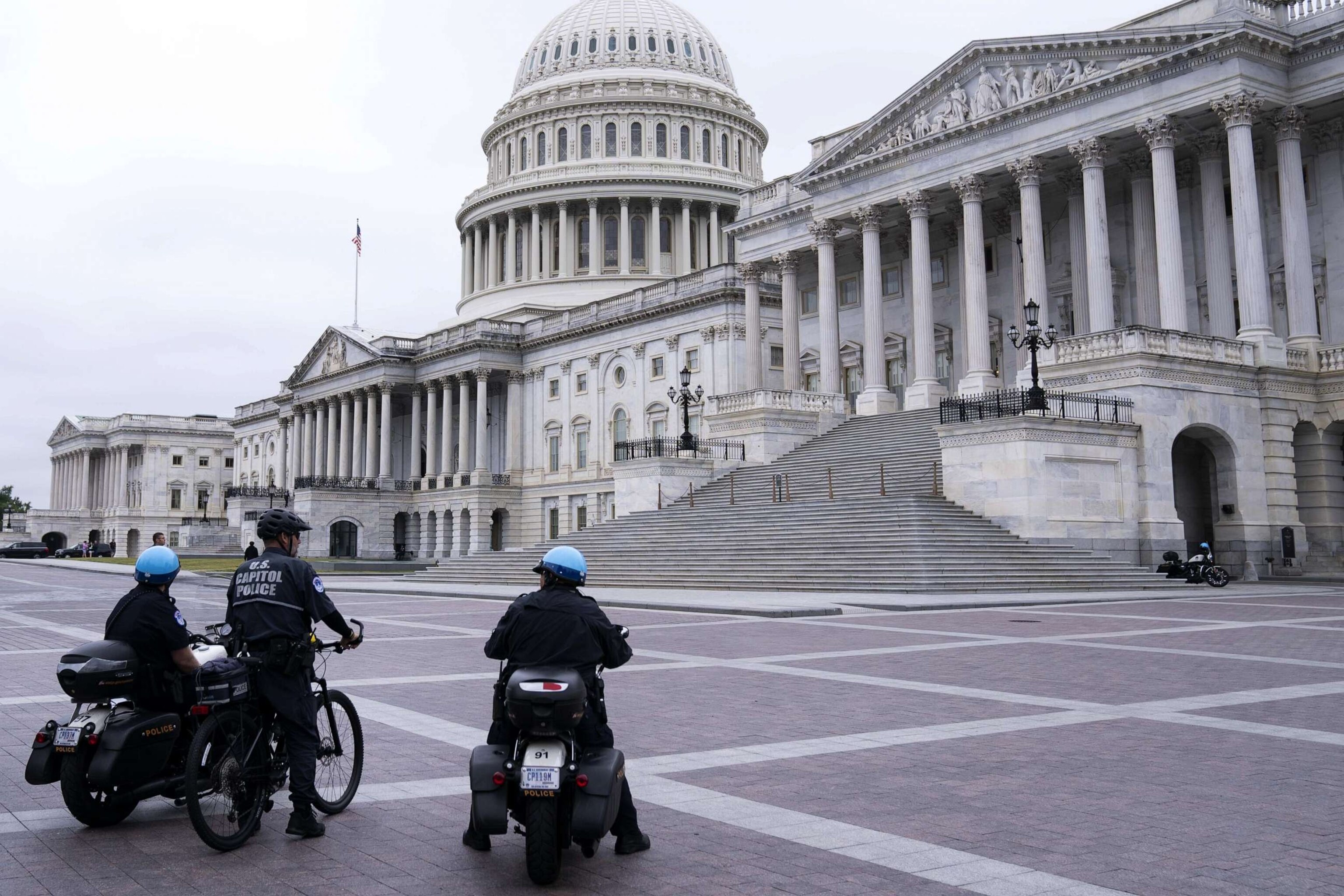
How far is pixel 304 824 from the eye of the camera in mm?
7293

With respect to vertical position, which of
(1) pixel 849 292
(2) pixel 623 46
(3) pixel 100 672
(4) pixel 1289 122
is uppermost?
(2) pixel 623 46

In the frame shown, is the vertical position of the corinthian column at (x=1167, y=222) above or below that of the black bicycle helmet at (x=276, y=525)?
above

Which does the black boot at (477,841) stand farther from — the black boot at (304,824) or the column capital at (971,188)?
the column capital at (971,188)

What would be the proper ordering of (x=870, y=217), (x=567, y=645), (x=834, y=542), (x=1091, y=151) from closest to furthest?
(x=567, y=645), (x=834, y=542), (x=1091, y=151), (x=870, y=217)

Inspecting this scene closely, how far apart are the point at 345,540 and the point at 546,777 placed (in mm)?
90945

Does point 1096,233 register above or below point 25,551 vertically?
above

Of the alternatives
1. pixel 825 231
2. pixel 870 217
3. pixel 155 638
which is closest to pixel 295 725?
pixel 155 638

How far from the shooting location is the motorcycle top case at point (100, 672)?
7305mm

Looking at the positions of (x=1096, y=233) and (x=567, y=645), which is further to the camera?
(x=1096, y=233)

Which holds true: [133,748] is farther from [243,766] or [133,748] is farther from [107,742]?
[243,766]

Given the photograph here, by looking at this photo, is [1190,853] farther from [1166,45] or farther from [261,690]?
[1166,45]

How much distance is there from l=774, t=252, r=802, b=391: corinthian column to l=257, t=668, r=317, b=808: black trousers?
49.2m

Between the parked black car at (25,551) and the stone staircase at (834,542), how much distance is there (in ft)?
236

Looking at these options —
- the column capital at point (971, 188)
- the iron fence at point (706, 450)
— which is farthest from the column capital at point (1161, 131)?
the iron fence at point (706, 450)
